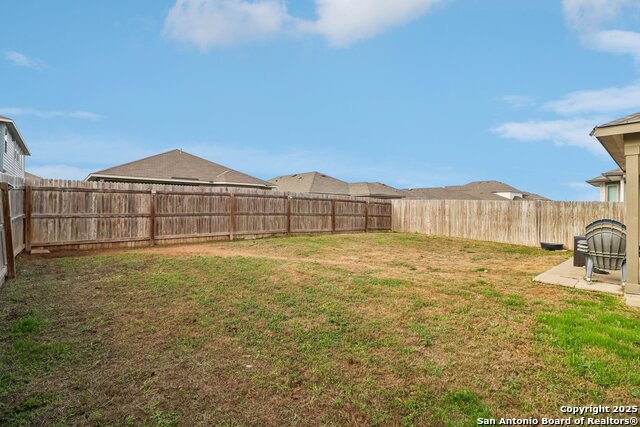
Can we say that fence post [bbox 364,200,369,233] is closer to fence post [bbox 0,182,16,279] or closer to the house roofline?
the house roofline

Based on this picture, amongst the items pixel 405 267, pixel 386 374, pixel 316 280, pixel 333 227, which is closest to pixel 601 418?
pixel 386 374

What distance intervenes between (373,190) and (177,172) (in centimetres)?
1897

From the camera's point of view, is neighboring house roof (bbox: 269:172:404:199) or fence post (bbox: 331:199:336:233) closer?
fence post (bbox: 331:199:336:233)

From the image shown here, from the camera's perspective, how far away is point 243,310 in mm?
5051

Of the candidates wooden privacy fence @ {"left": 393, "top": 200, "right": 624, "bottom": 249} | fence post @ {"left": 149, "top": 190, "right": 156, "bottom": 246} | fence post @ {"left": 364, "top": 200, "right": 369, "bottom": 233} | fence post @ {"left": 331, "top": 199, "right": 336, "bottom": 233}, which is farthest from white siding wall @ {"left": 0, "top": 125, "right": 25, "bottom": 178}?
wooden privacy fence @ {"left": 393, "top": 200, "right": 624, "bottom": 249}

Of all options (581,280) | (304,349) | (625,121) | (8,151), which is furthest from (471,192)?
(304,349)

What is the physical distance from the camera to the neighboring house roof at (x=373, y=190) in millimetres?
33903

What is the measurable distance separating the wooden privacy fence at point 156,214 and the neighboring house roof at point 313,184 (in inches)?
529

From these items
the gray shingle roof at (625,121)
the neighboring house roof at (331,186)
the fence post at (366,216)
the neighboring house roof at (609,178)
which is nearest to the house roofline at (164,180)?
the fence post at (366,216)

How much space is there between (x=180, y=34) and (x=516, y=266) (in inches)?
643

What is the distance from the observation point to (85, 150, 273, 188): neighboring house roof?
20.1 meters

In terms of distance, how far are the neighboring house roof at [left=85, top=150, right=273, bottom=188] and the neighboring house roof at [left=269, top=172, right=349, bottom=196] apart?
23.8 ft

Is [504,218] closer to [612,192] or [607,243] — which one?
[612,192]

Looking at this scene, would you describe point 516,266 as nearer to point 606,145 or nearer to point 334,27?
point 606,145
